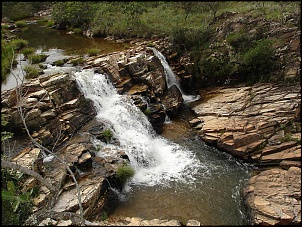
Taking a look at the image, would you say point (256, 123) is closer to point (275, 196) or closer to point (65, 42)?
point (275, 196)

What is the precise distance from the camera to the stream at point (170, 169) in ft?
33.6

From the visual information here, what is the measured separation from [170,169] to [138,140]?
2.24 metres

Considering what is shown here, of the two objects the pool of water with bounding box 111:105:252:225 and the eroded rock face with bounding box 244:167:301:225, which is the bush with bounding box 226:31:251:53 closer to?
the pool of water with bounding box 111:105:252:225

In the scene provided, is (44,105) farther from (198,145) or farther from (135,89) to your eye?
(198,145)

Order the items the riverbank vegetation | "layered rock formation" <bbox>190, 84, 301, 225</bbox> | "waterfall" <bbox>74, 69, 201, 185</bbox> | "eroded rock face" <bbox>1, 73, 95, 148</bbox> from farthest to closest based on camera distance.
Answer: the riverbank vegetation
"waterfall" <bbox>74, 69, 201, 185</bbox>
"eroded rock face" <bbox>1, 73, 95, 148</bbox>
"layered rock formation" <bbox>190, 84, 301, 225</bbox>

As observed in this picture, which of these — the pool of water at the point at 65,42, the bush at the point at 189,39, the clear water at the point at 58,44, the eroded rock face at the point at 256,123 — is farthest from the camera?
the pool of water at the point at 65,42

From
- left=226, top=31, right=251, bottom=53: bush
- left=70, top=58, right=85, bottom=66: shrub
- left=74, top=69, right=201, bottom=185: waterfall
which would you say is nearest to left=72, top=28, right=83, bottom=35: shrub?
left=70, top=58, right=85, bottom=66: shrub

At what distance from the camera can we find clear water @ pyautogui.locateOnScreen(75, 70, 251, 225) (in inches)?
404

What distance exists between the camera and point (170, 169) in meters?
12.4

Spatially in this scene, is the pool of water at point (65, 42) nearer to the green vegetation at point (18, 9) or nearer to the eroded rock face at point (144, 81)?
the eroded rock face at point (144, 81)

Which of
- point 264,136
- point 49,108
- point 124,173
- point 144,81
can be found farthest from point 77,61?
point 264,136

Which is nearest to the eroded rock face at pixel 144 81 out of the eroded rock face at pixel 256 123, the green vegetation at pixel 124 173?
the eroded rock face at pixel 256 123

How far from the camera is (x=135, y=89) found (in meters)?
15.9

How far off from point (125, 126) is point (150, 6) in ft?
70.0
